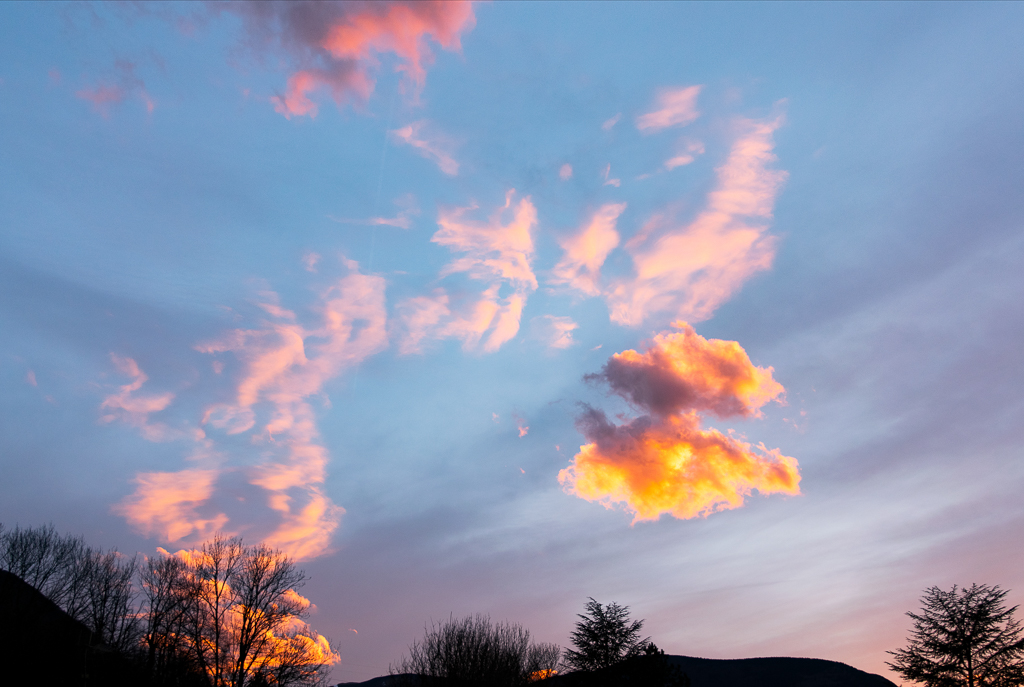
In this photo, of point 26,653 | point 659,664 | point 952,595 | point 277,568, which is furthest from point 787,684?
point 26,653

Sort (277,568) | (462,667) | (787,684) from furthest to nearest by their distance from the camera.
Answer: (787,684) → (277,568) → (462,667)

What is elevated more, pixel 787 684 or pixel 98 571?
pixel 98 571

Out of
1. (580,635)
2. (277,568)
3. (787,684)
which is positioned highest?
(277,568)

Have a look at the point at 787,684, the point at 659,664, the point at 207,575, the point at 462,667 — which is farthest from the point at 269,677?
the point at 787,684

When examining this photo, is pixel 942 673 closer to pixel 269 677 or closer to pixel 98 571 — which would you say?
pixel 269 677

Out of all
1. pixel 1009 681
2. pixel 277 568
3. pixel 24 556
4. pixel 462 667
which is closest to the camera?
pixel 462 667

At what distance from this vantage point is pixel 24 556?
6181cm

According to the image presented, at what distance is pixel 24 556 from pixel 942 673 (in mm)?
82125

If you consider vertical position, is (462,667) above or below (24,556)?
below

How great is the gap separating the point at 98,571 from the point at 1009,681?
81.5 m

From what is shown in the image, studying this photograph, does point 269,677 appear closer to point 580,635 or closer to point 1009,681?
point 580,635

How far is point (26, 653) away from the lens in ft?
162

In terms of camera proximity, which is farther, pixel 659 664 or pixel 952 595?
pixel 952 595

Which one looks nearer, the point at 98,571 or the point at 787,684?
the point at 98,571
